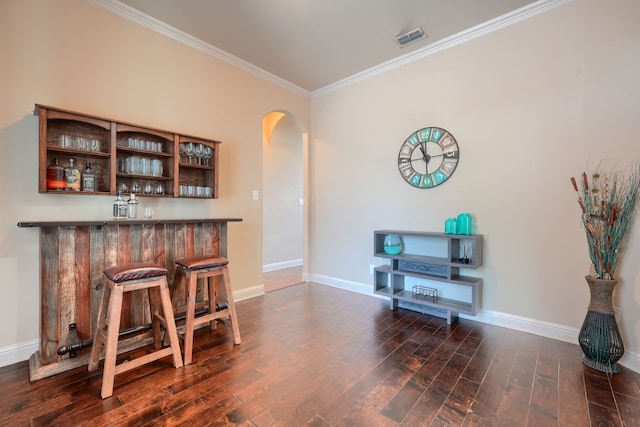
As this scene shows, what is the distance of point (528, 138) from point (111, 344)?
3599 mm

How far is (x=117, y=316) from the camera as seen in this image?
175 cm

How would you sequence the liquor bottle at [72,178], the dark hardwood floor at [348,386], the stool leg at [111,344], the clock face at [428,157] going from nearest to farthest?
the dark hardwood floor at [348,386] → the stool leg at [111,344] → the liquor bottle at [72,178] → the clock face at [428,157]

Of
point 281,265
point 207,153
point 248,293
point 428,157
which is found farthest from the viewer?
point 281,265

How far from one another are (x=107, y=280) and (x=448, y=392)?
2325 millimetres

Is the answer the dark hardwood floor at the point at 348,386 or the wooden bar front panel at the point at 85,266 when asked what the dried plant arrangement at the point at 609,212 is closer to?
the dark hardwood floor at the point at 348,386

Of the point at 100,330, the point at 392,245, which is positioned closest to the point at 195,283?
the point at 100,330

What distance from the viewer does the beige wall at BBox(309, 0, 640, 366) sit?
7.00 feet

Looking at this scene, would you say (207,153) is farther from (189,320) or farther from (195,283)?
(189,320)

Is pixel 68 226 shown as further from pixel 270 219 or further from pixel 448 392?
pixel 270 219

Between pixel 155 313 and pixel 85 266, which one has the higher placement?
pixel 85 266

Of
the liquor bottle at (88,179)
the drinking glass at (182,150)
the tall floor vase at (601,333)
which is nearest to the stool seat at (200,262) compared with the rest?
the liquor bottle at (88,179)

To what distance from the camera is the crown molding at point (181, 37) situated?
2.45m

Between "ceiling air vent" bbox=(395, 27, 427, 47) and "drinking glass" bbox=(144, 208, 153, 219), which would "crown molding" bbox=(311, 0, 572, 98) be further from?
"drinking glass" bbox=(144, 208, 153, 219)

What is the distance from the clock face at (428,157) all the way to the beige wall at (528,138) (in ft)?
0.27
